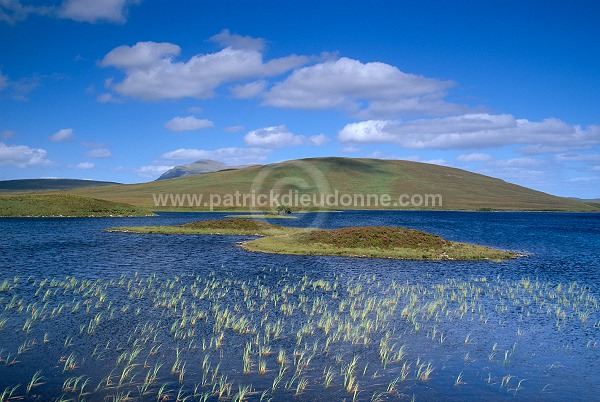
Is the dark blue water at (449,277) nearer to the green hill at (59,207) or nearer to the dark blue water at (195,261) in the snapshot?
the dark blue water at (195,261)

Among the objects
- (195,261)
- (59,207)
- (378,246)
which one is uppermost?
(59,207)

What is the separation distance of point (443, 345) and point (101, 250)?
5398cm

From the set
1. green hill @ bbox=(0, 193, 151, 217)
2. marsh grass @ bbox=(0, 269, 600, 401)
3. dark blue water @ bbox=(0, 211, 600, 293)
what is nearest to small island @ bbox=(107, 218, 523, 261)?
dark blue water @ bbox=(0, 211, 600, 293)

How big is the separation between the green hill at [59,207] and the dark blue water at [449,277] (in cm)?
4212

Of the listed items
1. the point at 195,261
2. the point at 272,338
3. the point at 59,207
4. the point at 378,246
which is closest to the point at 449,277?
the point at 378,246

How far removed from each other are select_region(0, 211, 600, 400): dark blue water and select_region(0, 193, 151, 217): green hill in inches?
1658

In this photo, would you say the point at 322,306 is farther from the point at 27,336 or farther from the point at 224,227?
the point at 224,227

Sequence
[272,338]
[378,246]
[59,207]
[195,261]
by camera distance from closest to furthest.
→ [272,338] → [195,261] → [378,246] → [59,207]

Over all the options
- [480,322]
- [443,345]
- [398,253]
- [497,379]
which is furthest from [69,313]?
[398,253]

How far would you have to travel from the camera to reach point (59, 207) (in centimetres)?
14225

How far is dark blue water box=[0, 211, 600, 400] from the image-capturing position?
22516 millimetres

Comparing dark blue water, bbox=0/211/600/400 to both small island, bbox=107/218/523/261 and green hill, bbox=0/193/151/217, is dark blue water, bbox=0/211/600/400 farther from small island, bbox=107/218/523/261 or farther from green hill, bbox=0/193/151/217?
green hill, bbox=0/193/151/217

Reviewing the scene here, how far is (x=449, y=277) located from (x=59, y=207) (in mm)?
129879

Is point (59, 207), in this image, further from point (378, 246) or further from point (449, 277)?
point (449, 277)
